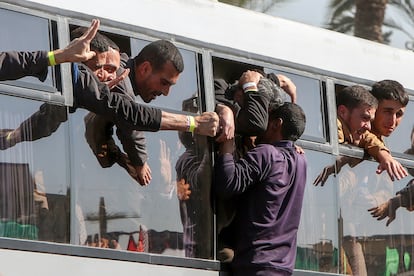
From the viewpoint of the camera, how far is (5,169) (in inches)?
288

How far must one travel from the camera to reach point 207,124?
8.34 m

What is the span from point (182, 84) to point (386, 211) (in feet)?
7.48

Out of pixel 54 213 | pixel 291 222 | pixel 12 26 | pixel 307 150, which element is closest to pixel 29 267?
pixel 54 213

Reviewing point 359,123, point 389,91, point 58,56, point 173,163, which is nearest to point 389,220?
point 359,123

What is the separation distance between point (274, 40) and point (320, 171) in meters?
0.93

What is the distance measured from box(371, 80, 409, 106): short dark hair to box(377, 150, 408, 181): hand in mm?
395

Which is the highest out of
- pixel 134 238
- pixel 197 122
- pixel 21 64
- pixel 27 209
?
pixel 21 64

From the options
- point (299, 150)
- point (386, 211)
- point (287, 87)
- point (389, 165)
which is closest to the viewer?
point (299, 150)

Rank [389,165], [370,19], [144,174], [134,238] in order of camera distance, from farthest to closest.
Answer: [370,19], [389,165], [144,174], [134,238]

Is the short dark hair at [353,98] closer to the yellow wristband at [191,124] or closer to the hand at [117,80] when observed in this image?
the yellow wristband at [191,124]

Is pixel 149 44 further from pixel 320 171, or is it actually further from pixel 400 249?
pixel 400 249

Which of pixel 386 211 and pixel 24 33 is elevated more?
pixel 24 33

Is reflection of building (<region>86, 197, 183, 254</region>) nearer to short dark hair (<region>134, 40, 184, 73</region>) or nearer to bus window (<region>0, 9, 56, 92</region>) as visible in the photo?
bus window (<region>0, 9, 56, 92</region>)

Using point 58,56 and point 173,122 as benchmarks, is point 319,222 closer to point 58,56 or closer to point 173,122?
point 173,122
